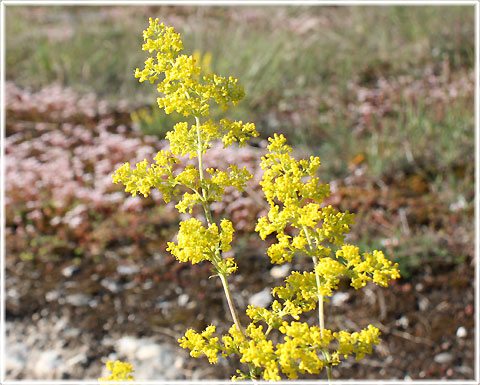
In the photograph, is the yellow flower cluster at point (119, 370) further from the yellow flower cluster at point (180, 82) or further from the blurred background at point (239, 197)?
the blurred background at point (239, 197)

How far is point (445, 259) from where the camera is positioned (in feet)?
13.4

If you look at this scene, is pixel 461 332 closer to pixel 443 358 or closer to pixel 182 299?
pixel 443 358

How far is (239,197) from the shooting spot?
5.01 m

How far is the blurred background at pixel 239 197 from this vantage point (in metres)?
3.68

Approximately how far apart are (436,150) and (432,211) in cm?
89

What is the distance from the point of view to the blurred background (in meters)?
3.68

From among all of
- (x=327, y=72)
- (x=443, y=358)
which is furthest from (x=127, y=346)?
(x=327, y=72)

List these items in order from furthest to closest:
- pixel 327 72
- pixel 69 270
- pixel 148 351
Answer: pixel 327 72 → pixel 69 270 → pixel 148 351

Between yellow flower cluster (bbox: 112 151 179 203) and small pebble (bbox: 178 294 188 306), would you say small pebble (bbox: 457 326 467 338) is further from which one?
yellow flower cluster (bbox: 112 151 179 203)

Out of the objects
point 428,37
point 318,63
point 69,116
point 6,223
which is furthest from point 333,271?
point 428,37

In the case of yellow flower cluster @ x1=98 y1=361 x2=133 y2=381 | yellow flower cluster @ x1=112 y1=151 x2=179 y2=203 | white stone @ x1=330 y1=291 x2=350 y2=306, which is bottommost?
white stone @ x1=330 y1=291 x2=350 y2=306

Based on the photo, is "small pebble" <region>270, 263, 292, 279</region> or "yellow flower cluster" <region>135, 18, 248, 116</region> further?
"small pebble" <region>270, 263, 292, 279</region>

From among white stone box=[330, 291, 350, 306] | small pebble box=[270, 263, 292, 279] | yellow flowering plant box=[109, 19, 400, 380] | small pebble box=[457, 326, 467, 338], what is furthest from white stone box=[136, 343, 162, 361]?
yellow flowering plant box=[109, 19, 400, 380]

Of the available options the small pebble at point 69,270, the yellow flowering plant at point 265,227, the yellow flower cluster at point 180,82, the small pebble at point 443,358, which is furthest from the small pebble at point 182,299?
the yellow flower cluster at point 180,82
